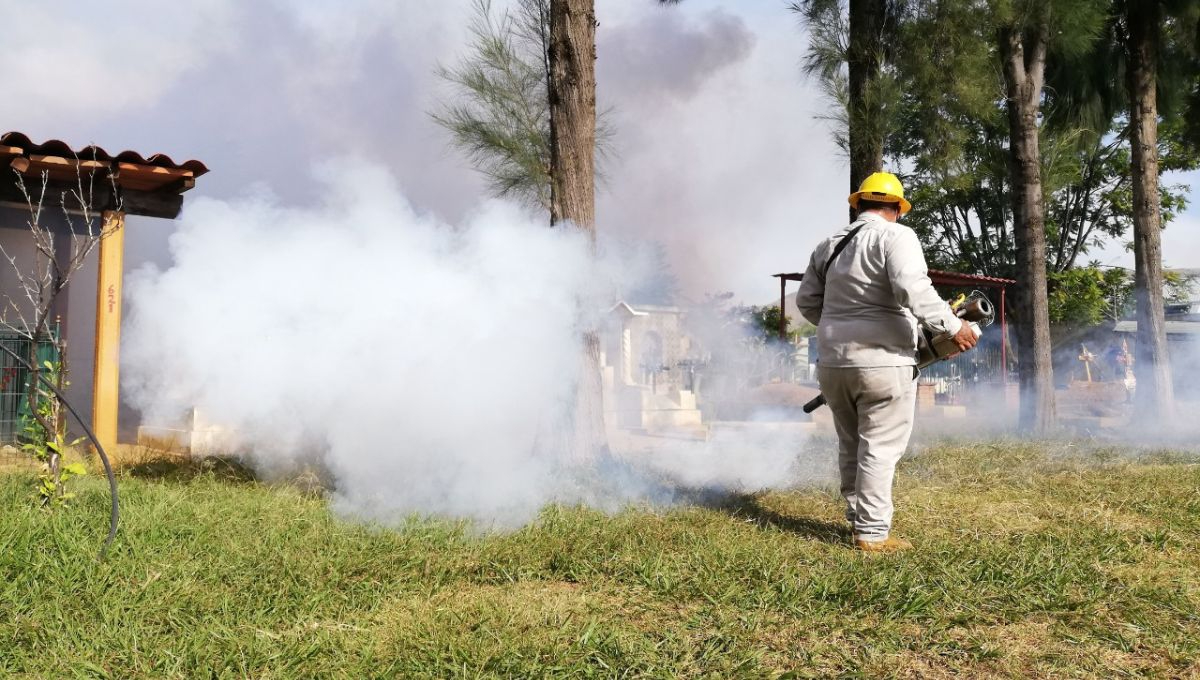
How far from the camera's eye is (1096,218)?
28453 millimetres

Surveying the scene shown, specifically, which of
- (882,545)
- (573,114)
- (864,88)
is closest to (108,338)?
(573,114)

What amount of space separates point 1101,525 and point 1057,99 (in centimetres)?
1493

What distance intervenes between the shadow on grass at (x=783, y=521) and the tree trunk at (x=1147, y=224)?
9.62 meters

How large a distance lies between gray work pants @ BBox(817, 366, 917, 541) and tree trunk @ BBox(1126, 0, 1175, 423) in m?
9.79

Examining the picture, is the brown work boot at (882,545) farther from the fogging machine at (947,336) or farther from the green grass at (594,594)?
the fogging machine at (947,336)

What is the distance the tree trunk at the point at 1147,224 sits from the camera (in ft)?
41.6

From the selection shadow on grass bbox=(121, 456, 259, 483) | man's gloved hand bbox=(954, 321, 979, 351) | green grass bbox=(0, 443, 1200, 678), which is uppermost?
man's gloved hand bbox=(954, 321, 979, 351)

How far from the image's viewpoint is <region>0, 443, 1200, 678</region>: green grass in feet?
9.95

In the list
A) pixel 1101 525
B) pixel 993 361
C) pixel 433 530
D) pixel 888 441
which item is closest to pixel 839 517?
pixel 888 441

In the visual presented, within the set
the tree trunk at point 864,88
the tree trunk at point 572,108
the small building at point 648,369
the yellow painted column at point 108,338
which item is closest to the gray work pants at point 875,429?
the small building at point 648,369

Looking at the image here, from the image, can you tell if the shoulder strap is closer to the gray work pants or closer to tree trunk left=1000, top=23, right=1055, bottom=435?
the gray work pants

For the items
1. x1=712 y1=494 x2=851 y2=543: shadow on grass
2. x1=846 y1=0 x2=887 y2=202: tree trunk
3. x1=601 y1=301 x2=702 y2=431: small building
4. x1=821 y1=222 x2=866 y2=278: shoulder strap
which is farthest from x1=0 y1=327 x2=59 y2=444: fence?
x1=846 y1=0 x2=887 y2=202: tree trunk

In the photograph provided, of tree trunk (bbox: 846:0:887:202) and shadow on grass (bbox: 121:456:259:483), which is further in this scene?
tree trunk (bbox: 846:0:887:202)

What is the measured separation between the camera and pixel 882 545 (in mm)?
4555
